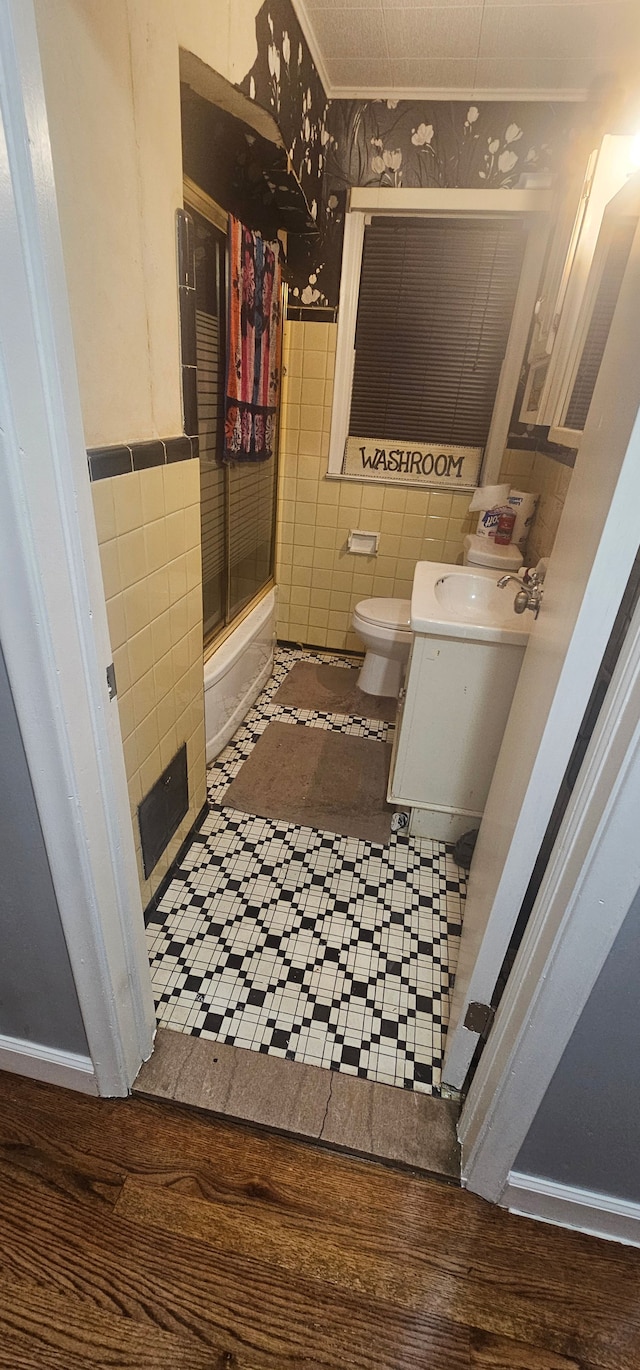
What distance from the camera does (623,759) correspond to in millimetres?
671

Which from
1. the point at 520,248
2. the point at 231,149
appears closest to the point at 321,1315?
the point at 231,149

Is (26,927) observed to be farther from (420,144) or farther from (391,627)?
(420,144)

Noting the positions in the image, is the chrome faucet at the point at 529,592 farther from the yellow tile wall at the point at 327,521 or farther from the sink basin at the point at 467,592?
the yellow tile wall at the point at 327,521

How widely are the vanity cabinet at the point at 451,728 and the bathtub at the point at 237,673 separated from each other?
2.26ft

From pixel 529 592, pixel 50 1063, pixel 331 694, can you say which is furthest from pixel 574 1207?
pixel 331 694

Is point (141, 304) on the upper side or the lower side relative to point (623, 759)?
upper

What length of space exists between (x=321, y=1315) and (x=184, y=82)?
256cm

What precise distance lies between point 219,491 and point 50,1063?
1869mm

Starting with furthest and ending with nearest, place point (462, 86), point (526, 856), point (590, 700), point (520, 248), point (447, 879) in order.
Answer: point (520, 248)
point (462, 86)
point (447, 879)
point (526, 856)
point (590, 700)

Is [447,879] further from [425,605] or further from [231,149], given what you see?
[231,149]

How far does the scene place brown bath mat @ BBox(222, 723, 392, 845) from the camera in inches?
79.6

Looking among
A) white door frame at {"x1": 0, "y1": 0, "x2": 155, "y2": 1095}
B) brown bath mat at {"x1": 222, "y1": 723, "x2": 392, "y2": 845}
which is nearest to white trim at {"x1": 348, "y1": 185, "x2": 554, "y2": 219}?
brown bath mat at {"x1": 222, "y1": 723, "x2": 392, "y2": 845}

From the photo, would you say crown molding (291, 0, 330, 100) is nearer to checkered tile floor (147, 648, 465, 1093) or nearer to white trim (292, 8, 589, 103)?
white trim (292, 8, 589, 103)

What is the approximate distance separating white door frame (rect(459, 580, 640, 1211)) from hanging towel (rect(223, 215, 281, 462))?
69.5 inches
